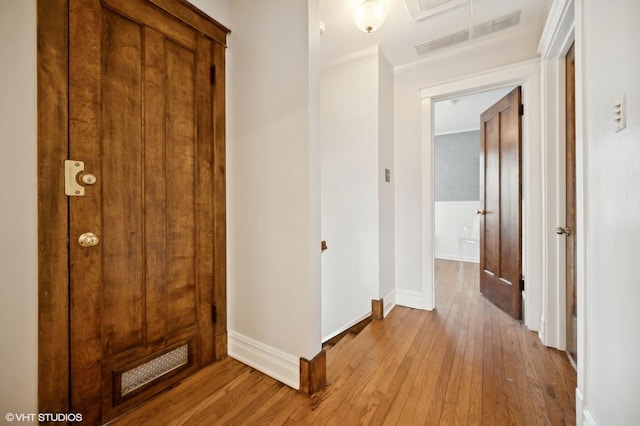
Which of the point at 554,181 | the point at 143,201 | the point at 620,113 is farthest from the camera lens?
the point at 554,181

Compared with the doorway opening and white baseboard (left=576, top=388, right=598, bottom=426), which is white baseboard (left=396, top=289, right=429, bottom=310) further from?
the doorway opening

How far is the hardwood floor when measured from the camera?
1.27 m

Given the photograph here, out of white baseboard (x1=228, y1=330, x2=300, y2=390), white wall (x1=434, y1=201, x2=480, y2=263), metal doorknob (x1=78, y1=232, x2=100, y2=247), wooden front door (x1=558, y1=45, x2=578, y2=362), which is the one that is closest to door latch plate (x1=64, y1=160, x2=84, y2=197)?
metal doorknob (x1=78, y1=232, x2=100, y2=247)

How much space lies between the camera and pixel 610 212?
36.9 inches

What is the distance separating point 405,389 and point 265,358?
0.87 m

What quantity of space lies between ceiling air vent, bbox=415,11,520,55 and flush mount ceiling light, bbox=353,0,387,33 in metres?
0.95

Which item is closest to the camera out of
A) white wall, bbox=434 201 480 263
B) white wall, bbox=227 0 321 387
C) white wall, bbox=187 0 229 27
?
white wall, bbox=227 0 321 387

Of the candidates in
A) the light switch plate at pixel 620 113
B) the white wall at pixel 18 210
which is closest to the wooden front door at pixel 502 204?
the light switch plate at pixel 620 113

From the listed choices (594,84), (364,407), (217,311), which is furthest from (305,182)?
(594,84)

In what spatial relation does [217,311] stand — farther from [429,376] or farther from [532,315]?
[532,315]

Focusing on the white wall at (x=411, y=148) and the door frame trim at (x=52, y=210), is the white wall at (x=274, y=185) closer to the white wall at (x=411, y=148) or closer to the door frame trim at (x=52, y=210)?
the door frame trim at (x=52, y=210)

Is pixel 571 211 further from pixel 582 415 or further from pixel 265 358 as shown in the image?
pixel 265 358

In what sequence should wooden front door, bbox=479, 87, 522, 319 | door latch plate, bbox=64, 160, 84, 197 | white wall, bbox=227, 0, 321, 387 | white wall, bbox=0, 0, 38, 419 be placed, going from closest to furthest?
white wall, bbox=0, 0, 38, 419
door latch plate, bbox=64, 160, 84, 197
white wall, bbox=227, 0, 321, 387
wooden front door, bbox=479, 87, 522, 319
